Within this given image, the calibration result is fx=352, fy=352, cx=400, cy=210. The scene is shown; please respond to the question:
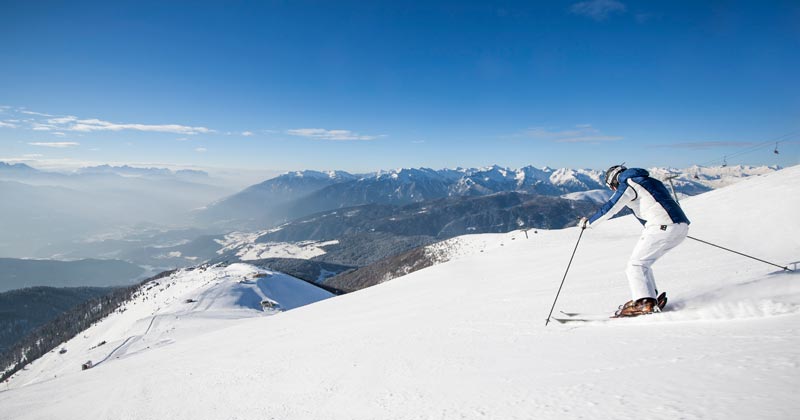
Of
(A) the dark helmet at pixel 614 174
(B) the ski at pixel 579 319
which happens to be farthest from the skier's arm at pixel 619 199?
(B) the ski at pixel 579 319

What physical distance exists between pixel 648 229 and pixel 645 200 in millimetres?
584

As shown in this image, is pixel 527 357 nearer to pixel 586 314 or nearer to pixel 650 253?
pixel 586 314

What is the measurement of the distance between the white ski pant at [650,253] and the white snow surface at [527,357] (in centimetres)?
56

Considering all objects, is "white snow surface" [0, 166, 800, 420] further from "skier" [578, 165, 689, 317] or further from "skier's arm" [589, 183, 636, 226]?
"skier's arm" [589, 183, 636, 226]

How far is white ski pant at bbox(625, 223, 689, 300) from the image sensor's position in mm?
6762

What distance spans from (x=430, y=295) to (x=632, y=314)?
8.67 meters

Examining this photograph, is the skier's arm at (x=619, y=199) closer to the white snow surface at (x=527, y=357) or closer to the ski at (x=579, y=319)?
the white snow surface at (x=527, y=357)

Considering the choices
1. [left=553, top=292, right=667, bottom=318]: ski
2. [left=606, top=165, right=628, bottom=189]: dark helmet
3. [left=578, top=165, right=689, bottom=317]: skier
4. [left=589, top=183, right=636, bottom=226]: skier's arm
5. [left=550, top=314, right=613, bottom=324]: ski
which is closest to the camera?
[left=553, top=292, right=667, bottom=318]: ski

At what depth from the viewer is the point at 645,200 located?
278 inches

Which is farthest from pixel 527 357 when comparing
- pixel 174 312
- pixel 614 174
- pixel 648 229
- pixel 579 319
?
pixel 174 312

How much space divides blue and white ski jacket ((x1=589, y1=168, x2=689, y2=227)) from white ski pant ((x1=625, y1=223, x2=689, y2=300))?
0.15 meters

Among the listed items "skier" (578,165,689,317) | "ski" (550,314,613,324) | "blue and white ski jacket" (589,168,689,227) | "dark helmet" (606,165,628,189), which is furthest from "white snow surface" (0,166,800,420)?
"dark helmet" (606,165,628,189)

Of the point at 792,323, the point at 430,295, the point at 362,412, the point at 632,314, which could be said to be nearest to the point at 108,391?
the point at 362,412

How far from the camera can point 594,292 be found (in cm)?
976
